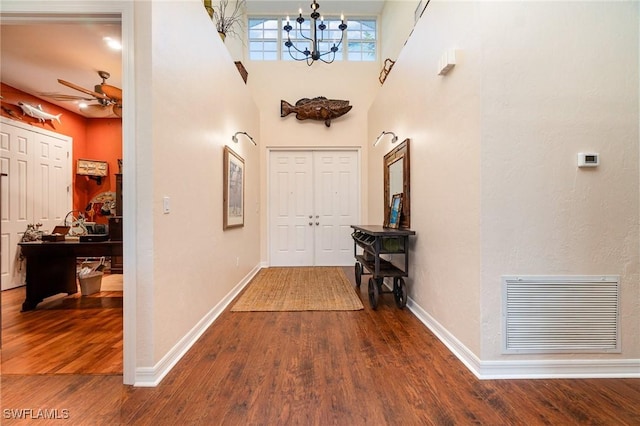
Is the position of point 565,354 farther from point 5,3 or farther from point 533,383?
point 5,3

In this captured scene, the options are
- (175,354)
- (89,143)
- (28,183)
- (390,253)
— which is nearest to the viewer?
(175,354)

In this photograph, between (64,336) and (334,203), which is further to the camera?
(334,203)

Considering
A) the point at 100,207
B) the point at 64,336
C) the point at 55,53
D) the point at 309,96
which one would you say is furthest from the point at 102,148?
the point at 64,336

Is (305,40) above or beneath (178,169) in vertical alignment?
above

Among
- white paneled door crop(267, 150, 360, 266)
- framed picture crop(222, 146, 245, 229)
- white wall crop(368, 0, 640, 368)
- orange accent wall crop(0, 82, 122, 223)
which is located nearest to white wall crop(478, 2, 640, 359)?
white wall crop(368, 0, 640, 368)

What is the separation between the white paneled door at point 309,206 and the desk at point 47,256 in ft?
9.28

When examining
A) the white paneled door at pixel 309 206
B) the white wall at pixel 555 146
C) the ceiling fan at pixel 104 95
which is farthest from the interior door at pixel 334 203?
the white wall at pixel 555 146

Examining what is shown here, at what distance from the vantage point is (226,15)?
4781mm

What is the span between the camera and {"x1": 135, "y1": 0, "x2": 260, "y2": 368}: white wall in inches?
78.8

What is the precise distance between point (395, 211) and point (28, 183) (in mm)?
5008

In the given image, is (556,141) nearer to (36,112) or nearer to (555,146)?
(555,146)

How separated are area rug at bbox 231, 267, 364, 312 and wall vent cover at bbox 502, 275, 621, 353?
1.58 metres

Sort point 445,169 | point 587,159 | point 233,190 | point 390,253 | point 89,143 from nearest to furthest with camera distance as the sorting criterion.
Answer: point 587,159
point 445,169
point 390,253
point 233,190
point 89,143

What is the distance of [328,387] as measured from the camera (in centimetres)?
195
